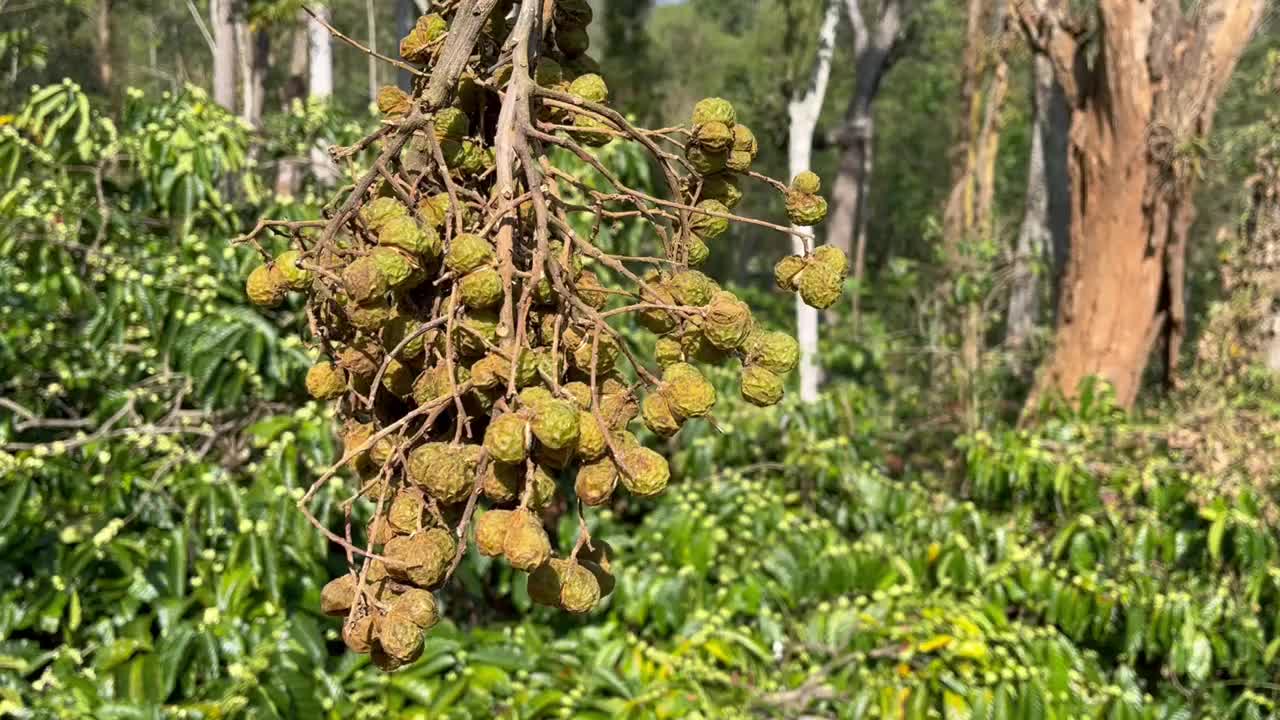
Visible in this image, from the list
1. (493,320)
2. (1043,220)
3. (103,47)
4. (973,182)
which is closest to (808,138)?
(973,182)

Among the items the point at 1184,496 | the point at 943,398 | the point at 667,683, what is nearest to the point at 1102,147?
the point at 943,398

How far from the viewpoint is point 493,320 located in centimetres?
76

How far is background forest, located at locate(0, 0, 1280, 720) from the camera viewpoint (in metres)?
2.77

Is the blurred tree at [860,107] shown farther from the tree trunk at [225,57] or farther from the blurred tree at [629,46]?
the blurred tree at [629,46]

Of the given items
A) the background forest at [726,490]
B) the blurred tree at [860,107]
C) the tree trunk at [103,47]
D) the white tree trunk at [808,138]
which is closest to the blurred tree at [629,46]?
the blurred tree at [860,107]

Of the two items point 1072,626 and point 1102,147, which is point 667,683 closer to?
point 1072,626

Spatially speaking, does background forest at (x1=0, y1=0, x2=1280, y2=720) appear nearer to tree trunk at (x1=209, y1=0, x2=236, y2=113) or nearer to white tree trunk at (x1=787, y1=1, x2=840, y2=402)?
white tree trunk at (x1=787, y1=1, x2=840, y2=402)

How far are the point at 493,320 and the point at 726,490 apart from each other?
3028 millimetres

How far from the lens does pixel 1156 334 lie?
501cm

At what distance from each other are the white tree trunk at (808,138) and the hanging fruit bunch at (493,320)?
147 inches

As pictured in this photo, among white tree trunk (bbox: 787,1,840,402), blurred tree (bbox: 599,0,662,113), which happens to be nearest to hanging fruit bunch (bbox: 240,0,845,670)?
white tree trunk (bbox: 787,1,840,402)

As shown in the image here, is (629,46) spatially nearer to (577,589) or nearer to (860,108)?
(860,108)

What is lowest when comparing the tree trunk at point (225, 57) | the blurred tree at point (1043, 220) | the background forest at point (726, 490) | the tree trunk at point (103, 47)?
the background forest at point (726, 490)

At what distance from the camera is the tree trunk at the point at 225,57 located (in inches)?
293
